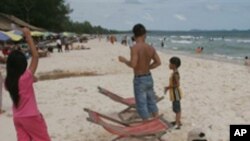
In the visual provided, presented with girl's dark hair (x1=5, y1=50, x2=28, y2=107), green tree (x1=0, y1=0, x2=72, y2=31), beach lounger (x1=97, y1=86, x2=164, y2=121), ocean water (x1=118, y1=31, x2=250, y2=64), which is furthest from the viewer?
green tree (x1=0, y1=0, x2=72, y2=31)

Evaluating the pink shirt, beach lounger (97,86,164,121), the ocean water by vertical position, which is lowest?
the ocean water

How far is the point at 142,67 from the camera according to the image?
6.57m

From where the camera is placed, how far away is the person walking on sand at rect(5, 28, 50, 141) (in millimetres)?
4301

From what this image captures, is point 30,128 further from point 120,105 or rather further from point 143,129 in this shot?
point 120,105

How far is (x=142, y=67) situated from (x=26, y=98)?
8.21ft

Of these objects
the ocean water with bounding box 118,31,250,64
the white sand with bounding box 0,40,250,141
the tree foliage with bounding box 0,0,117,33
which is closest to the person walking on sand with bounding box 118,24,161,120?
the white sand with bounding box 0,40,250,141

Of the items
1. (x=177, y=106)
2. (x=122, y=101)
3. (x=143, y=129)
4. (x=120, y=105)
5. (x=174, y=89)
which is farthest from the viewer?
(x=120, y=105)

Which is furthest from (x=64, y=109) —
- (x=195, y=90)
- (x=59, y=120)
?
(x=195, y=90)

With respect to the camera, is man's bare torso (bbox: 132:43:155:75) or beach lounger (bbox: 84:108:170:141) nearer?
beach lounger (bbox: 84:108:170:141)

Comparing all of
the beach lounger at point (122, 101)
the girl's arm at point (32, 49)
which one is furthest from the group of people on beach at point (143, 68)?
the girl's arm at point (32, 49)

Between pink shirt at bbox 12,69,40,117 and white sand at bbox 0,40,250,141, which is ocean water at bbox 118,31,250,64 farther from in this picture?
pink shirt at bbox 12,69,40,117

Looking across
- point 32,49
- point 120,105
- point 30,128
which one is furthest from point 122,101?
point 32,49

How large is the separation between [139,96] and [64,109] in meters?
3.18

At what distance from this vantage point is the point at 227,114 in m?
8.92
